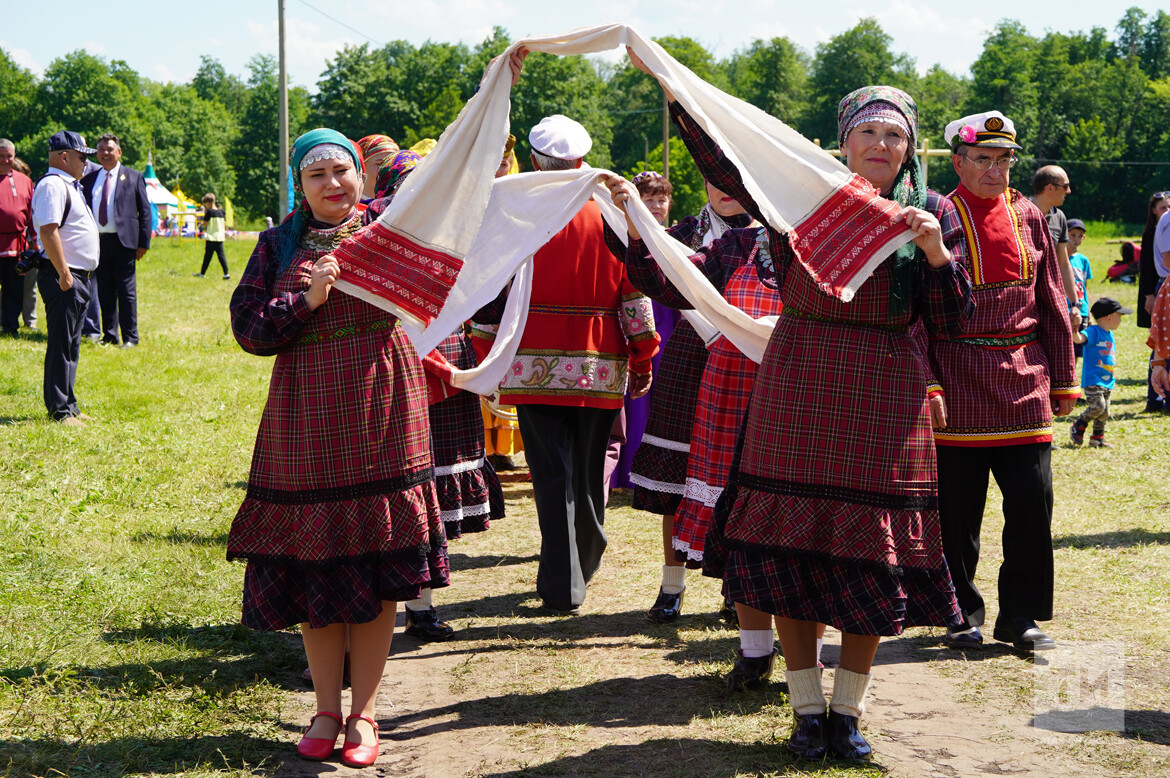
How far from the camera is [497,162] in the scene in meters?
3.84

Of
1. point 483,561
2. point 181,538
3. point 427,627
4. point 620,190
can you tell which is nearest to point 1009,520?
point 620,190

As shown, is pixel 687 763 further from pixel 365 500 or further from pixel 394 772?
pixel 365 500

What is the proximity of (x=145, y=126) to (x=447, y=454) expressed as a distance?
89048 millimetres

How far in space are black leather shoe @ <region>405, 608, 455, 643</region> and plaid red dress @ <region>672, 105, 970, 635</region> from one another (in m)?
1.84

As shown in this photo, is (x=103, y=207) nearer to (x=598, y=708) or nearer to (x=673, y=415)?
(x=673, y=415)

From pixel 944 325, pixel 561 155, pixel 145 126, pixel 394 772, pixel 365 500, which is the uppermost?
pixel 145 126

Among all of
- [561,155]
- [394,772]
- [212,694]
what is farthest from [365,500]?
[561,155]

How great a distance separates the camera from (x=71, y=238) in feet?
31.0

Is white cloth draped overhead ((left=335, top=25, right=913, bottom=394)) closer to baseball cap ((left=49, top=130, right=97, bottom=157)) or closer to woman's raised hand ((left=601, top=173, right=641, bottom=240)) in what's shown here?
woman's raised hand ((left=601, top=173, right=641, bottom=240))

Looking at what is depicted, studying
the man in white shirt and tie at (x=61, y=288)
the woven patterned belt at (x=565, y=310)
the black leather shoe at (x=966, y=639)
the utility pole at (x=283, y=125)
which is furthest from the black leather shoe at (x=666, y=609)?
the utility pole at (x=283, y=125)

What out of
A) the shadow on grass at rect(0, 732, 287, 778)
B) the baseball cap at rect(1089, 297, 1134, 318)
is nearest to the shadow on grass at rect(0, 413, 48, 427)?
the shadow on grass at rect(0, 732, 287, 778)

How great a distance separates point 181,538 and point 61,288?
3.84 meters

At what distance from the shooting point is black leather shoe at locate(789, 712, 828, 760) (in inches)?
139

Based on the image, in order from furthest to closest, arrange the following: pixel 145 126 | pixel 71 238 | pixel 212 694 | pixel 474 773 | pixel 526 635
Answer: pixel 145 126 < pixel 71 238 < pixel 526 635 < pixel 212 694 < pixel 474 773
